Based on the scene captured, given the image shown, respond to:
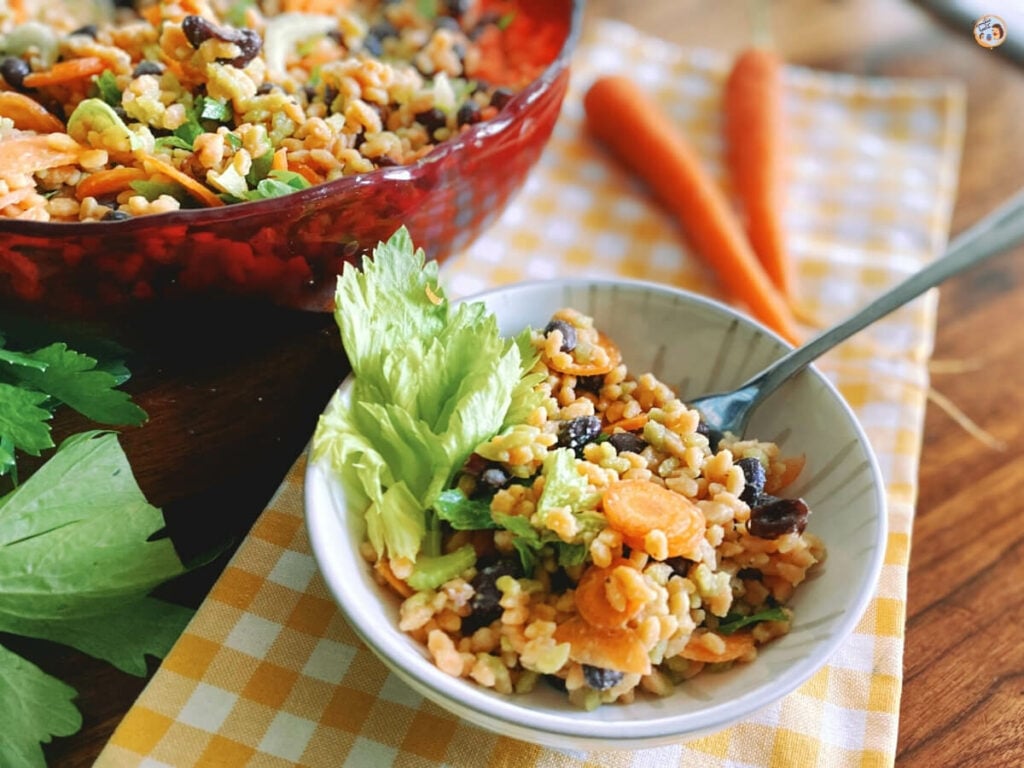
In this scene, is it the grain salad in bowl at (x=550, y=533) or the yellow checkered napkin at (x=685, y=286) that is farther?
the yellow checkered napkin at (x=685, y=286)

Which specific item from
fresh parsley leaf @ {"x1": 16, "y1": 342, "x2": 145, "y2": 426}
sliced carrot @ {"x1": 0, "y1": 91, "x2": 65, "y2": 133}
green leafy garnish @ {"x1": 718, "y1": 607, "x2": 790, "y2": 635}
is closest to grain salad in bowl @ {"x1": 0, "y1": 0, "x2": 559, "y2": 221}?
sliced carrot @ {"x1": 0, "y1": 91, "x2": 65, "y2": 133}

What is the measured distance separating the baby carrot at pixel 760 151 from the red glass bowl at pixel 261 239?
798 millimetres

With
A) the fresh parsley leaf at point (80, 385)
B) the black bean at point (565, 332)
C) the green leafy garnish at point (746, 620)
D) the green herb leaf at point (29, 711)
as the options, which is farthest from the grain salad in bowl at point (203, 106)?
the green leafy garnish at point (746, 620)

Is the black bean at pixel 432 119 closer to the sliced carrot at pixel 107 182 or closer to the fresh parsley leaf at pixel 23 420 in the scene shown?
the sliced carrot at pixel 107 182

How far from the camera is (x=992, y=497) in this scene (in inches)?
73.2

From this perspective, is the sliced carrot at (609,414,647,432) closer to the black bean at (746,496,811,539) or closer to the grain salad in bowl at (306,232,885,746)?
the grain salad in bowl at (306,232,885,746)

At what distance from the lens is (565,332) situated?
156 cm

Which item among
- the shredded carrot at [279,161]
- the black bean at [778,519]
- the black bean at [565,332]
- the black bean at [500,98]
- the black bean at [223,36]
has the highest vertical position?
the black bean at [223,36]

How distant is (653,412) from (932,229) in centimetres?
122

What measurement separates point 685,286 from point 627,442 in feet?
2.88

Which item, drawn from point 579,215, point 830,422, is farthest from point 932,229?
point 830,422

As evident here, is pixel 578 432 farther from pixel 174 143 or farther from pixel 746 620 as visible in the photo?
pixel 174 143

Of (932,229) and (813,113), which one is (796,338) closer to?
(932,229)

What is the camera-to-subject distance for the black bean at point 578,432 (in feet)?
4.72
